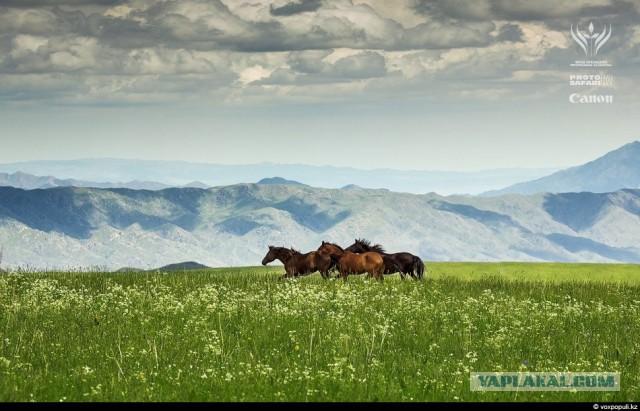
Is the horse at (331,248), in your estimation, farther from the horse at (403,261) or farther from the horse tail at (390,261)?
the horse tail at (390,261)

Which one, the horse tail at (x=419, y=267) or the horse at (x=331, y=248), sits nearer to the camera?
the horse at (x=331, y=248)

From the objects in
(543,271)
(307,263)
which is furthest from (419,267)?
(543,271)

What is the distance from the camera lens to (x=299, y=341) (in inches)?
851

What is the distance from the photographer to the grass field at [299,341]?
651 inches

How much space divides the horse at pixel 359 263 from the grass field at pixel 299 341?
8.55 feet

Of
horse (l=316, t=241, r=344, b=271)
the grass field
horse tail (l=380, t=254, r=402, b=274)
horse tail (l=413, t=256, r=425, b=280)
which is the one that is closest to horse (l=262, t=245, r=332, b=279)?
horse (l=316, t=241, r=344, b=271)

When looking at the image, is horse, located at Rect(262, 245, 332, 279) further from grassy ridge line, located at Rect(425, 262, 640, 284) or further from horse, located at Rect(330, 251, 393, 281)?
grassy ridge line, located at Rect(425, 262, 640, 284)

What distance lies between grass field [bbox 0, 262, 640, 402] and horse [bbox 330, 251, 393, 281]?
2605 mm

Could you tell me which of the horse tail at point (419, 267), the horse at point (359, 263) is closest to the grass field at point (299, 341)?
the horse at point (359, 263)

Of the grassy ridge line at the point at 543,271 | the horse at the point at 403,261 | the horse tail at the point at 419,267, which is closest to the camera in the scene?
the horse at the point at 403,261

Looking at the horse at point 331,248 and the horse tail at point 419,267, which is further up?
the horse at point 331,248

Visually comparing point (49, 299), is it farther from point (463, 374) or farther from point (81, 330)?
point (463, 374)
